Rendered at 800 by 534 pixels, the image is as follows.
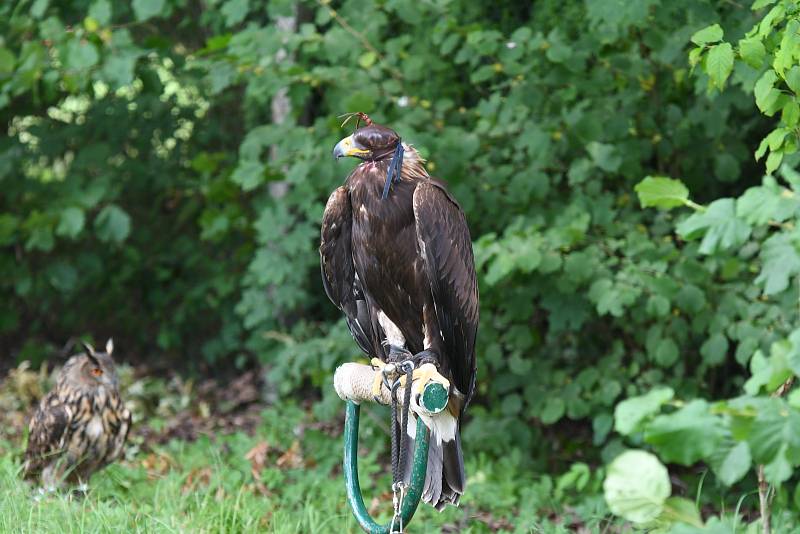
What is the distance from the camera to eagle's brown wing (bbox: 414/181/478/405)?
284cm

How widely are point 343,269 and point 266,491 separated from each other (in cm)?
192

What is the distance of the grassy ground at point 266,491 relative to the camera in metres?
3.34

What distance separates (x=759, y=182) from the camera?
5316 millimetres

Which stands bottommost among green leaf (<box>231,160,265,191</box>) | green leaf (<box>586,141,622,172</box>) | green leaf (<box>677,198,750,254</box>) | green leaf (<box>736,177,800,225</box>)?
green leaf (<box>231,160,265,191</box>)

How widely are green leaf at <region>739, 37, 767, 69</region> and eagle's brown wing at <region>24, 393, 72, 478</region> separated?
297cm

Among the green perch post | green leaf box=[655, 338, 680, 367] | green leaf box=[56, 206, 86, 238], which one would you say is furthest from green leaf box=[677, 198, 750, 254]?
green leaf box=[56, 206, 86, 238]

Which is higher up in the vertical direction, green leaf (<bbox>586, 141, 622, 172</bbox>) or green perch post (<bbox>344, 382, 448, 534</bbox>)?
green perch post (<bbox>344, 382, 448, 534</bbox>)

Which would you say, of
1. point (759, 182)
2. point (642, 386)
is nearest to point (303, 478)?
point (642, 386)

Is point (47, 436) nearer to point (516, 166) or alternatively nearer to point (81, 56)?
point (81, 56)

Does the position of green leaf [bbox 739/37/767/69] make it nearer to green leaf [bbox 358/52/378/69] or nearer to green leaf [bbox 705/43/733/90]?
green leaf [bbox 705/43/733/90]

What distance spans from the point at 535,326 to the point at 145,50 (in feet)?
8.17

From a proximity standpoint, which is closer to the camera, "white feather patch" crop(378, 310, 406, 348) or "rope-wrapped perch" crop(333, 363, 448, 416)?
"rope-wrapped perch" crop(333, 363, 448, 416)

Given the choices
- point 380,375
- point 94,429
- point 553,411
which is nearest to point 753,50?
point 380,375

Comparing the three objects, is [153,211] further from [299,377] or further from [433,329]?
[433,329]
